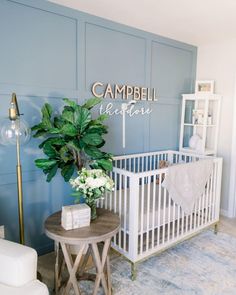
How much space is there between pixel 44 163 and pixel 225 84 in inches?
104

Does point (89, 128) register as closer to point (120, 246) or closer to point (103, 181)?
point (103, 181)

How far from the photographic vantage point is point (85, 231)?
1812mm

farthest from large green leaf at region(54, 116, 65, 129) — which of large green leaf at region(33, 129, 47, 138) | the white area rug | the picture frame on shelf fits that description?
the picture frame on shelf

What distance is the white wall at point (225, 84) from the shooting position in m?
3.43

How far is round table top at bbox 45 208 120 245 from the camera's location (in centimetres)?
172

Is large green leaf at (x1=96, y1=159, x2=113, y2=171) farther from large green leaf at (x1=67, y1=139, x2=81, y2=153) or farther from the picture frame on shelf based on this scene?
the picture frame on shelf

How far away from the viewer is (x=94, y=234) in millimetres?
1774

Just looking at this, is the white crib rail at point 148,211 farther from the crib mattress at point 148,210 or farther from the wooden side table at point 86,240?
the wooden side table at point 86,240

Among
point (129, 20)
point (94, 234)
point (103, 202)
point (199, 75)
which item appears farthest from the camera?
point (199, 75)

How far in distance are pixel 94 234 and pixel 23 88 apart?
136 centimetres

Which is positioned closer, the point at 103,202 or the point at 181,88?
the point at 103,202

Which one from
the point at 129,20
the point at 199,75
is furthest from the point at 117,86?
the point at 199,75

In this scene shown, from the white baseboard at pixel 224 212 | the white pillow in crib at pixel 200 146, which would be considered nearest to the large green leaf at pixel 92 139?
the white pillow in crib at pixel 200 146

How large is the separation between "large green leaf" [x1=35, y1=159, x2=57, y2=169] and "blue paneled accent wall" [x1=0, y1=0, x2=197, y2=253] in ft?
1.09
